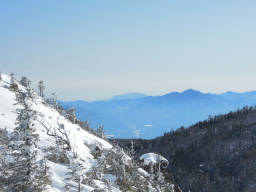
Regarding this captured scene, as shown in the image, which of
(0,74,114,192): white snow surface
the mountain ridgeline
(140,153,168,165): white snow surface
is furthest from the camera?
the mountain ridgeline

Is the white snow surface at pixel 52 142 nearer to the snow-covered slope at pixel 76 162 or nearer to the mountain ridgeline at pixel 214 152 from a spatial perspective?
the snow-covered slope at pixel 76 162

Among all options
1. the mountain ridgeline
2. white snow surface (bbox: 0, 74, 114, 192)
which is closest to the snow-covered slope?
white snow surface (bbox: 0, 74, 114, 192)

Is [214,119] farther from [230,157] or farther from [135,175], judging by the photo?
[135,175]

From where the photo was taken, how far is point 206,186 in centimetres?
10662

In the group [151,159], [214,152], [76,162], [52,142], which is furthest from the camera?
[214,152]

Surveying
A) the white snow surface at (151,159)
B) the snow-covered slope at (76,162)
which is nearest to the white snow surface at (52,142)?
the snow-covered slope at (76,162)

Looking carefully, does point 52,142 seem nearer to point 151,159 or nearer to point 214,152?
point 151,159

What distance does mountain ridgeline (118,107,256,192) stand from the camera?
107500 millimetres

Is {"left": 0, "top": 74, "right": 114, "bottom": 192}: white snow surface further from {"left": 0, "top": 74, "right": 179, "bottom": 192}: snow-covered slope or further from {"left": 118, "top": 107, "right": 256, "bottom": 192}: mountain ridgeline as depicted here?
{"left": 118, "top": 107, "right": 256, "bottom": 192}: mountain ridgeline

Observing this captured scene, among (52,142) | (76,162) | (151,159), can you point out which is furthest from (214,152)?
(76,162)

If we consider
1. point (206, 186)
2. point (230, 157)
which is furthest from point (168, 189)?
point (230, 157)

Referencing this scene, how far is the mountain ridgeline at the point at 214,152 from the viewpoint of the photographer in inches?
4232

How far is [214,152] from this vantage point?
132 meters

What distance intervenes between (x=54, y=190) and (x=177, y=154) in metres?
126
